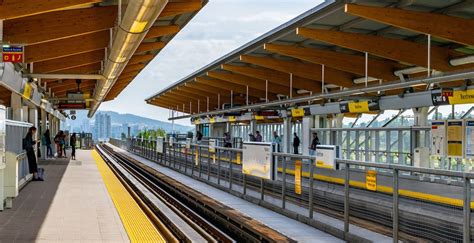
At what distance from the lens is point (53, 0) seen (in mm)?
12500

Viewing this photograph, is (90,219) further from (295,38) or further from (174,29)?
(295,38)

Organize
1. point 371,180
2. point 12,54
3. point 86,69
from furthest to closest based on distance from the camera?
point 86,69
point 12,54
point 371,180

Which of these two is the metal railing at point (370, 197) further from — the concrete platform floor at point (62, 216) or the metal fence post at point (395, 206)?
the concrete platform floor at point (62, 216)

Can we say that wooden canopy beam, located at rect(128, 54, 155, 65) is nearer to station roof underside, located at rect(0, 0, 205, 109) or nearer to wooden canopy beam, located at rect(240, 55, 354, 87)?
station roof underside, located at rect(0, 0, 205, 109)

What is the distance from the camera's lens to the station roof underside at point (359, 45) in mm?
15297

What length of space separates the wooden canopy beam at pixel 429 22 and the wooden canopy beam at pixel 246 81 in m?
17.0

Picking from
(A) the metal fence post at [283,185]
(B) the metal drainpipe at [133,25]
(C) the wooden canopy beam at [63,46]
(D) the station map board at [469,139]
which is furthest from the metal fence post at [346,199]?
(C) the wooden canopy beam at [63,46]

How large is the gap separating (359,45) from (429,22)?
346 cm

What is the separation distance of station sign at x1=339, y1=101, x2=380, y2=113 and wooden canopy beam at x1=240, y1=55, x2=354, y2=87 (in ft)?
11.8

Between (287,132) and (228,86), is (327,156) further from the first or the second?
(228,86)

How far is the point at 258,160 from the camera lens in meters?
14.2

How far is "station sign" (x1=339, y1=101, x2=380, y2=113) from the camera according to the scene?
20250 millimetres

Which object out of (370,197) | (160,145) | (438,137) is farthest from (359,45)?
(160,145)

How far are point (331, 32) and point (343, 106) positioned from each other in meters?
4.49
